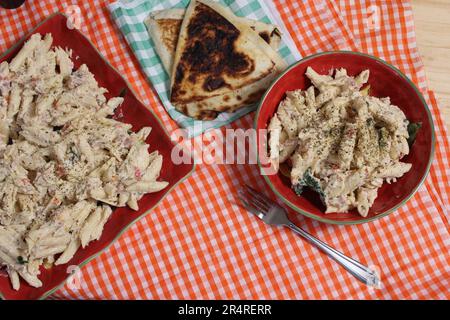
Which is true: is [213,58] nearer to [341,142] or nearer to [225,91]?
[225,91]

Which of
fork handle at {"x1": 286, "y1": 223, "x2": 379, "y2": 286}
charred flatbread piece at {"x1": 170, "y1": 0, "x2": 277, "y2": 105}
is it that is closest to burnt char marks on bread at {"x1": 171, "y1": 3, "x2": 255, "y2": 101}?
charred flatbread piece at {"x1": 170, "y1": 0, "x2": 277, "y2": 105}

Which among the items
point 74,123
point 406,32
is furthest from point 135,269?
point 406,32

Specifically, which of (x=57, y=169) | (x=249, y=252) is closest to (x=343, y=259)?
(x=249, y=252)

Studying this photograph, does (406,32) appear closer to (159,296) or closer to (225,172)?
(225,172)

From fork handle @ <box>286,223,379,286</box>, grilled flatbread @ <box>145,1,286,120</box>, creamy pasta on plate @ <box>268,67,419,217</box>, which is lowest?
fork handle @ <box>286,223,379,286</box>

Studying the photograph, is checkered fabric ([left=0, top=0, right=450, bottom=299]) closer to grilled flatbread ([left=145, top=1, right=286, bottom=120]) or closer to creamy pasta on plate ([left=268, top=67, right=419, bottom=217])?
grilled flatbread ([left=145, top=1, right=286, bottom=120])

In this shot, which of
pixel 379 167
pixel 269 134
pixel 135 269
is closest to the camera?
pixel 379 167
